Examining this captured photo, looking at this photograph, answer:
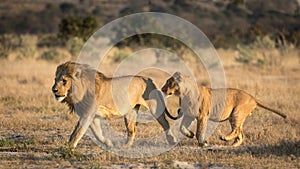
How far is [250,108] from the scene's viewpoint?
36.6 feet

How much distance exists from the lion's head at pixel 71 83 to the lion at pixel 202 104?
4.92 feet

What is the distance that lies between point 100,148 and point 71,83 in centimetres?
139

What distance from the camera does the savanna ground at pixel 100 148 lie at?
921 cm

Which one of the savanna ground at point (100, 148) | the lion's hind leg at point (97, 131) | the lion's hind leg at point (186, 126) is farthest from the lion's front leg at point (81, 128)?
the lion's hind leg at point (186, 126)

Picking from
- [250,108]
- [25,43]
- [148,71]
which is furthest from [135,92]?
[25,43]

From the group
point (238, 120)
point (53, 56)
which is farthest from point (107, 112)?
point (53, 56)

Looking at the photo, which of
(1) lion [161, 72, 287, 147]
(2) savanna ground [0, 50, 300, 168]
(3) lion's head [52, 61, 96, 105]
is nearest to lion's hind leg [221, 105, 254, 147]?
(1) lion [161, 72, 287, 147]

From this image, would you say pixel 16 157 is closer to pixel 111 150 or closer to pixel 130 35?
pixel 111 150

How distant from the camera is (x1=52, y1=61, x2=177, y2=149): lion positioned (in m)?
9.91

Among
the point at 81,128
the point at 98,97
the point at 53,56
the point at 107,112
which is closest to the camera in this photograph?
the point at 81,128

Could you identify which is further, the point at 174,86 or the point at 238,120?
the point at 238,120

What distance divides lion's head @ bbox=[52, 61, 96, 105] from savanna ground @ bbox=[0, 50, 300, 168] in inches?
34.1

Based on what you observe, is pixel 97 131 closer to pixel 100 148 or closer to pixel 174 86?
pixel 100 148

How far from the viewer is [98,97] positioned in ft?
33.5
